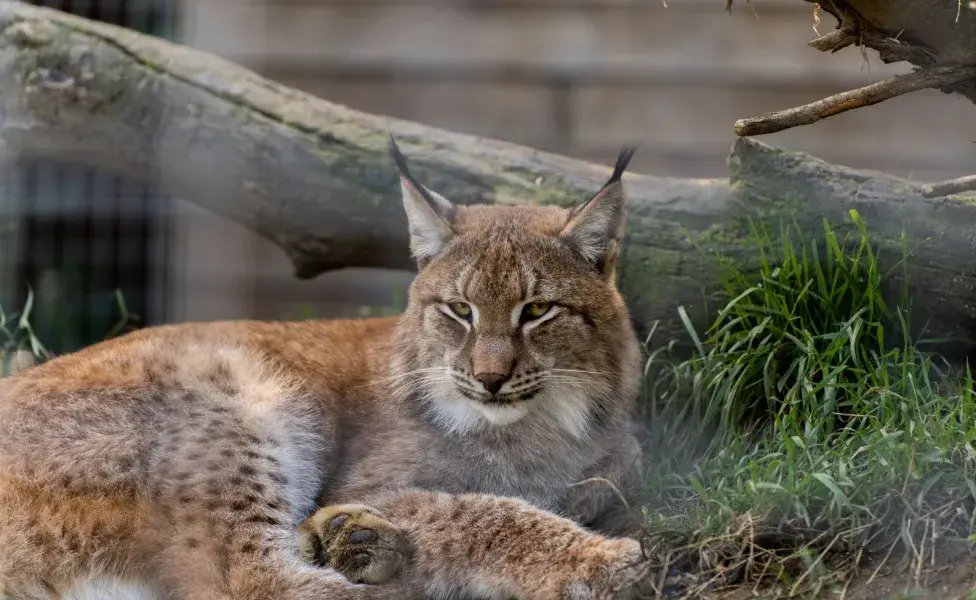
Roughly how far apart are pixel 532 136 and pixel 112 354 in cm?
245

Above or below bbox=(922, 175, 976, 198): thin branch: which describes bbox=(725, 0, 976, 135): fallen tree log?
above

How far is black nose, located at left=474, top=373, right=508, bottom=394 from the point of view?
3.17m

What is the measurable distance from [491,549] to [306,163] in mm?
2115

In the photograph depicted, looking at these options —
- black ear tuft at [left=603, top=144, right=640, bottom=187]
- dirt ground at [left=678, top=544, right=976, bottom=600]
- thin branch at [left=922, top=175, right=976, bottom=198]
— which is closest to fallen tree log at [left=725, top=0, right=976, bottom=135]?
thin branch at [left=922, top=175, right=976, bottom=198]

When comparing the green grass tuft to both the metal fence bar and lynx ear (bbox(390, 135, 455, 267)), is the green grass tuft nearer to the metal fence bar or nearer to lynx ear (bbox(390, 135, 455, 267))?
lynx ear (bbox(390, 135, 455, 267))

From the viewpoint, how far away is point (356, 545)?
304 cm

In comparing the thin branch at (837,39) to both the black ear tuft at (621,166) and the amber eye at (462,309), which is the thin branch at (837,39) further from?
the amber eye at (462,309)

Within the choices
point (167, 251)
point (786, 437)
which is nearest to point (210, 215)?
point (167, 251)

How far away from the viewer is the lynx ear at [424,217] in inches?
136

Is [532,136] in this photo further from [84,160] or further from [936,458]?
[936,458]

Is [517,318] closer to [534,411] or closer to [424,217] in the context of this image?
[534,411]

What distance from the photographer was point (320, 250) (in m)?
4.66

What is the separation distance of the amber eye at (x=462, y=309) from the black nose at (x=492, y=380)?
0.82 feet

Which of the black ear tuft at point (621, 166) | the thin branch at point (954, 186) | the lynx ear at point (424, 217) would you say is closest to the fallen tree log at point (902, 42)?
the thin branch at point (954, 186)
